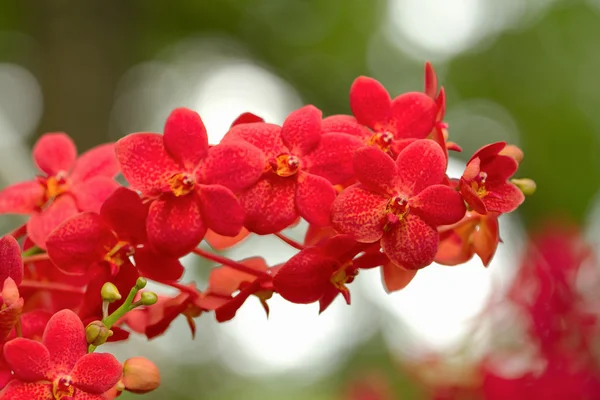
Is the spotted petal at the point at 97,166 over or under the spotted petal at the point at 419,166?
under

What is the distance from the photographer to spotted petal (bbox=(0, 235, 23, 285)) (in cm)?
32

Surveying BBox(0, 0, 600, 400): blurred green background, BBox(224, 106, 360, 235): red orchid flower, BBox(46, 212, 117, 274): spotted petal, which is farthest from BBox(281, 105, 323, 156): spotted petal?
BBox(0, 0, 600, 400): blurred green background

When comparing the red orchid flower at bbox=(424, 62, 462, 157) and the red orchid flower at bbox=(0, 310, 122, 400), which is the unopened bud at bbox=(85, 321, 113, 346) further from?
the red orchid flower at bbox=(424, 62, 462, 157)

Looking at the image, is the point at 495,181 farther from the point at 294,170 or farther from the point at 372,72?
the point at 372,72

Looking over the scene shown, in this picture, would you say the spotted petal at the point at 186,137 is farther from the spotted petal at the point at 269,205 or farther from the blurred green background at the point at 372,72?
the blurred green background at the point at 372,72

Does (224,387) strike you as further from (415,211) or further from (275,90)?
(415,211)

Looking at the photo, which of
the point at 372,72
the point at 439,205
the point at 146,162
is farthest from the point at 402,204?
the point at 372,72

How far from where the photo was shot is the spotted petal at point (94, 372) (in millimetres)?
309

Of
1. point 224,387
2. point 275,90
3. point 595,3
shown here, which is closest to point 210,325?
point 224,387

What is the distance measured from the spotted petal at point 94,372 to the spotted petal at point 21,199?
0.16 metres

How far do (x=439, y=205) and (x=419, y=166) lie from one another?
21 millimetres

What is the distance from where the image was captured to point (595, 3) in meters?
2.90

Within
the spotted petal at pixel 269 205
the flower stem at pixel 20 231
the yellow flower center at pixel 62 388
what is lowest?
the yellow flower center at pixel 62 388

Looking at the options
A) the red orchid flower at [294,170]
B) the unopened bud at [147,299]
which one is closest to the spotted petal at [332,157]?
the red orchid flower at [294,170]
